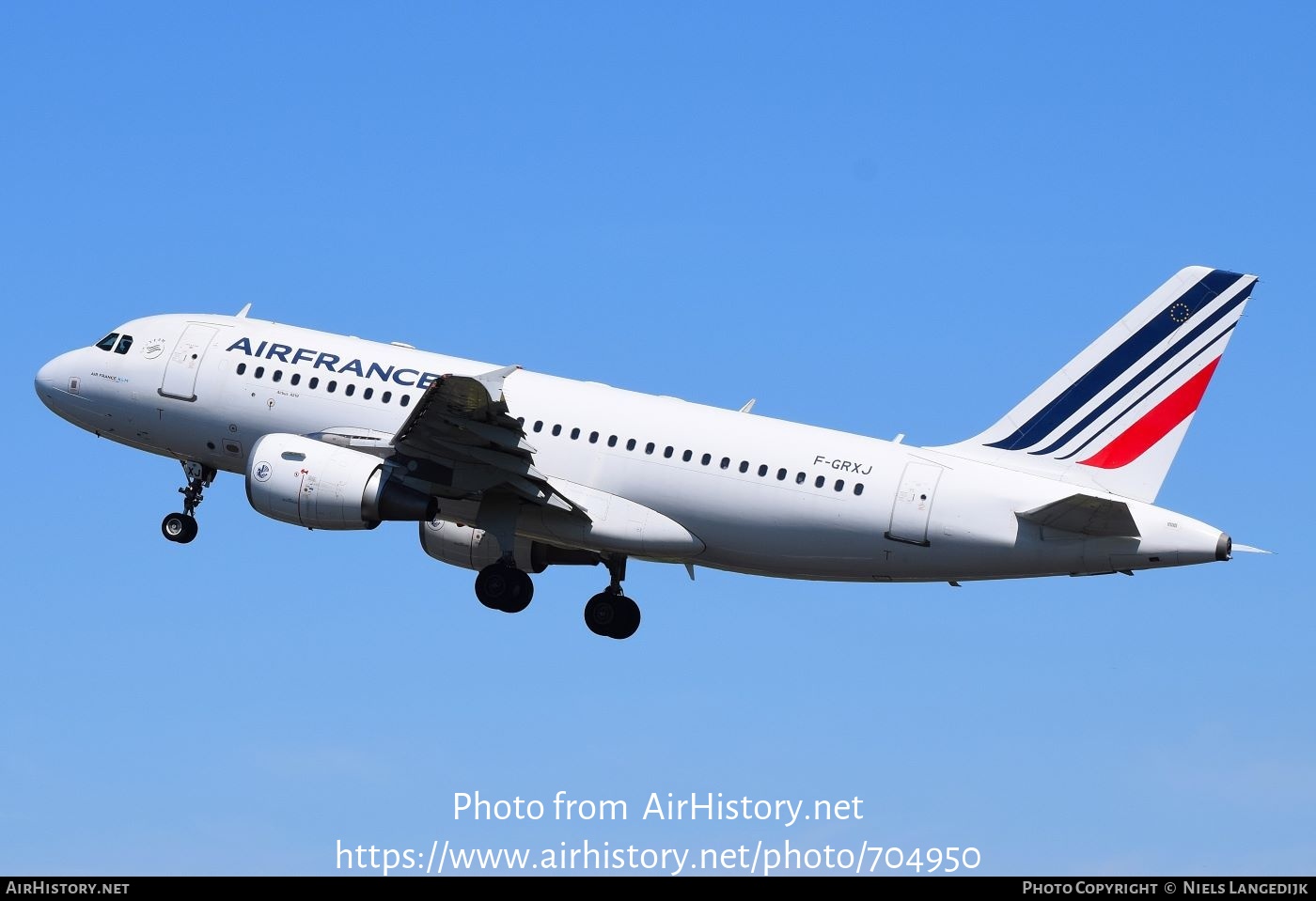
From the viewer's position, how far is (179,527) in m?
53.2

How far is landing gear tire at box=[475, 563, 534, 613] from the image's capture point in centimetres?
4953

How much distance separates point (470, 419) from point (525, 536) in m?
4.22

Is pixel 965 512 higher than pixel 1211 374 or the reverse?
the reverse

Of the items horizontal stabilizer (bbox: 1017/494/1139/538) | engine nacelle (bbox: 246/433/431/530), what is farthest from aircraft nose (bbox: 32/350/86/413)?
horizontal stabilizer (bbox: 1017/494/1139/538)

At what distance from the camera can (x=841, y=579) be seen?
157ft

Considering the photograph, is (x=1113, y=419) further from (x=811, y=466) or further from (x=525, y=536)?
(x=525, y=536)

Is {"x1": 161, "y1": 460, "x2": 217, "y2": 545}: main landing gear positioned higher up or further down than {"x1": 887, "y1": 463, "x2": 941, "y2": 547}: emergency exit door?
higher up

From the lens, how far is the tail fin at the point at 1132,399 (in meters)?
Result: 46.7

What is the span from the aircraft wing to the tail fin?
31.9ft

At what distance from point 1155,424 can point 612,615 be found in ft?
→ 45.8

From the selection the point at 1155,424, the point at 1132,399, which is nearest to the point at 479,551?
the point at 1132,399

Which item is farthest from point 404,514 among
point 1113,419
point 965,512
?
point 1113,419

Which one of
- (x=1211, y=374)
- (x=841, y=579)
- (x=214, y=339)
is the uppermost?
(x=214, y=339)

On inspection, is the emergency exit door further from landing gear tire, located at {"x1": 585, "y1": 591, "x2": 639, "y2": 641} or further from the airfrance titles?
the airfrance titles
